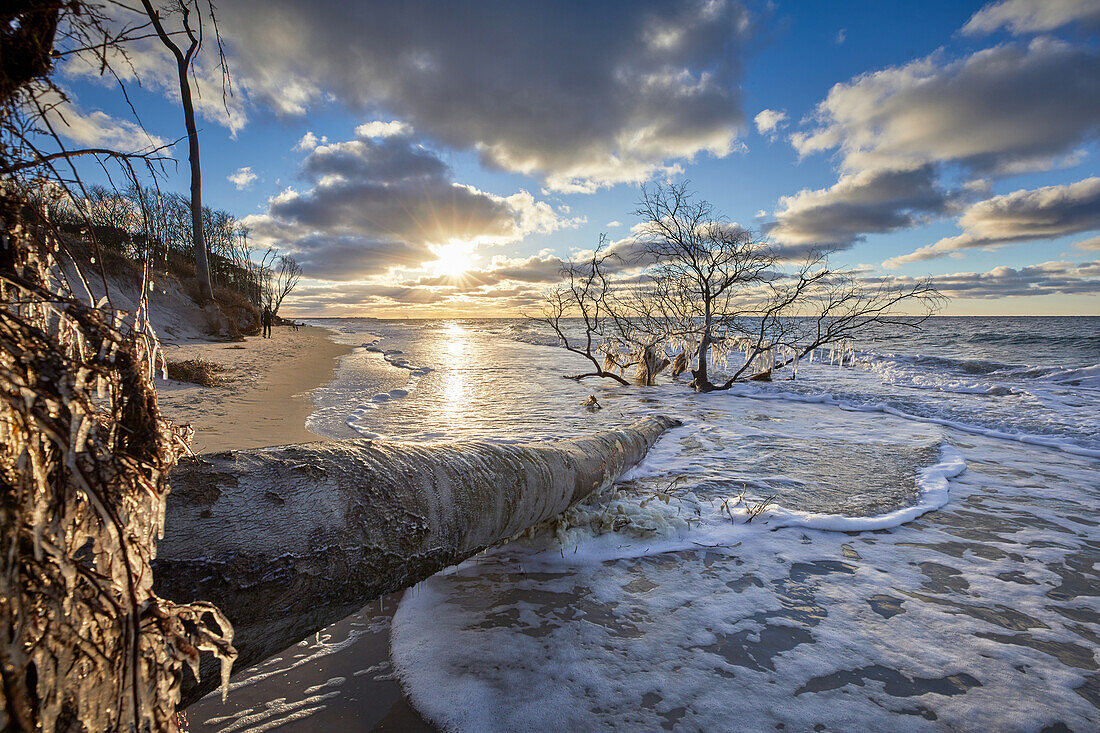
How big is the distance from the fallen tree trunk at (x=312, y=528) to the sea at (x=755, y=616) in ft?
1.81

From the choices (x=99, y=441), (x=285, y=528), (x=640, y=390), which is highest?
(x=99, y=441)

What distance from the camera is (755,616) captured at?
2.60 m

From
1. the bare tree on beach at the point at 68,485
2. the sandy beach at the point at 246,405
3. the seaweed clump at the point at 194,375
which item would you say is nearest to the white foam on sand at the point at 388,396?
the sandy beach at the point at 246,405

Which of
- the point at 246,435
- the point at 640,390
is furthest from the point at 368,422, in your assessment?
the point at 640,390

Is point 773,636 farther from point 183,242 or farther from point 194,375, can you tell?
point 183,242

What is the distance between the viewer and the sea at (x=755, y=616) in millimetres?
1932

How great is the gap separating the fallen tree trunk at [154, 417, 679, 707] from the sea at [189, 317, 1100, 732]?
55cm

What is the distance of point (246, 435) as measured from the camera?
5.13 metres

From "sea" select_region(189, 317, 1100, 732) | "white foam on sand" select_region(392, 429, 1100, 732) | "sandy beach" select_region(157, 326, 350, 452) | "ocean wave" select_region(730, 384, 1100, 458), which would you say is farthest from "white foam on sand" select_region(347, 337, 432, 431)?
"ocean wave" select_region(730, 384, 1100, 458)

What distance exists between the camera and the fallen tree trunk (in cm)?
138

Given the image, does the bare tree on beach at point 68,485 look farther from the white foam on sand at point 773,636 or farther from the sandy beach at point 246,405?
the sandy beach at point 246,405

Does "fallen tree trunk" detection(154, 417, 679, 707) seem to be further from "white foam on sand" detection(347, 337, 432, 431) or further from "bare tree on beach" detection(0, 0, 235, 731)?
"white foam on sand" detection(347, 337, 432, 431)

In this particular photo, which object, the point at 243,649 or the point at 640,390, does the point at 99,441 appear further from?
the point at 640,390

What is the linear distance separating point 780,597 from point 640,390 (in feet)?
30.1
